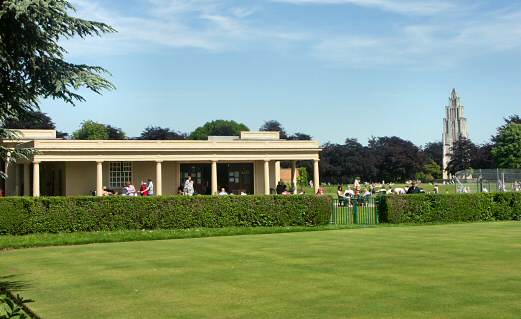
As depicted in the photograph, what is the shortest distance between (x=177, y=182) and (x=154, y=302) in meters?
37.9

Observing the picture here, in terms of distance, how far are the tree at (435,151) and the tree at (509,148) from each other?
80796 mm

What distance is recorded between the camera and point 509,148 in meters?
79.7

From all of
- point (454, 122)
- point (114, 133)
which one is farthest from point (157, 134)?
point (454, 122)

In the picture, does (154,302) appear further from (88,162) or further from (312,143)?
(312,143)

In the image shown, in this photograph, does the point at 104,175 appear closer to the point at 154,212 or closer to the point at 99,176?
the point at 99,176

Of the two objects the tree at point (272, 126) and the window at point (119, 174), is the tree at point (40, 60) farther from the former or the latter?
the tree at point (272, 126)

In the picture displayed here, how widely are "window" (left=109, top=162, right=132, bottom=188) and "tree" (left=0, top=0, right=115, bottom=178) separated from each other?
3450 centimetres

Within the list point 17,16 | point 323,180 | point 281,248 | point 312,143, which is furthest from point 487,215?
point 323,180

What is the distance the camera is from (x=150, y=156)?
147 ft

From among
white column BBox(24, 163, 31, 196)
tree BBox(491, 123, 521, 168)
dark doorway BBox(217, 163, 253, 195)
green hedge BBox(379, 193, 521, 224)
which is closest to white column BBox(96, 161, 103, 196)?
white column BBox(24, 163, 31, 196)

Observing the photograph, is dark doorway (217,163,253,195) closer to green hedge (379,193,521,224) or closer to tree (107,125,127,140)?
green hedge (379,193,521,224)

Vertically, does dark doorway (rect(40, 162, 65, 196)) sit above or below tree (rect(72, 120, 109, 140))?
below

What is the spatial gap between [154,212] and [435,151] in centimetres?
15008

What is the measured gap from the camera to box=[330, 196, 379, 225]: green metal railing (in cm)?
2798
